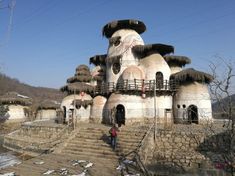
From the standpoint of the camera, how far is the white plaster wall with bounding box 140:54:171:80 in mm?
27609

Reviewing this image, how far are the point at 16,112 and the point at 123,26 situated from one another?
82.6 feet

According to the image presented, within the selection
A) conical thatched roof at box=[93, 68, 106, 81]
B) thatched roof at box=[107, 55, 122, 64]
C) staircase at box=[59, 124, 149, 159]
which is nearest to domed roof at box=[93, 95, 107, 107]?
conical thatched roof at box=[93, 68, 106, 81]

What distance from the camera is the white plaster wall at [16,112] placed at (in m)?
43.0

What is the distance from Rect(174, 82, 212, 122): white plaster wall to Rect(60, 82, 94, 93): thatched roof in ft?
33.6

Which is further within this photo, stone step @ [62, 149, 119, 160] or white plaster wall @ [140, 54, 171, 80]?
white plaster wall @ [140, 54, 171, 80]

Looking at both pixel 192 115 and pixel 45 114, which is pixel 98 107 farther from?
pixel 45 114

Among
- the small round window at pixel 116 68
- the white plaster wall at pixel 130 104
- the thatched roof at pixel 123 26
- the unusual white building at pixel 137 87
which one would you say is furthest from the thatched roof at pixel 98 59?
the white plaster wall at pixel 130 104

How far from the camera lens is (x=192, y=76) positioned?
25.3 m

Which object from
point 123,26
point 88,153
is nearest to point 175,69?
point 123,26

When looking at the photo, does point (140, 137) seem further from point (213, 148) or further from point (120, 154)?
point (213, 148)

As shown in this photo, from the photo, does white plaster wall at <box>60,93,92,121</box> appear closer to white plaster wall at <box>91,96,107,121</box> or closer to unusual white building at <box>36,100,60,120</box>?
white plaster wall at <box>91,96,107,121</box>

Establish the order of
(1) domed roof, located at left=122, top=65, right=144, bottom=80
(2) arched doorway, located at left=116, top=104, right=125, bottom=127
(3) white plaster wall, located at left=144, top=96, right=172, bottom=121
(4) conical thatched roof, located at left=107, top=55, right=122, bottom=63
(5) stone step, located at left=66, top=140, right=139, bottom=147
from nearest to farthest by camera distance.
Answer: (5) stone step, located at left=66, top=140, right=139, bottom=147 < (2) arched doorway, located at left=116, top=104, right=125, bottom=127 < (3) white plaster wall, located at left=144, top=96, right=172, bottom=121 < (1) domed roof, located at left=122, top=65, right=144, bottom=80 < (4) conical thatched roof, located at left=107, top=55, right=122, bottom=63

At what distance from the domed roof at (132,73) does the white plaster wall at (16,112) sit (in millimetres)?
25132

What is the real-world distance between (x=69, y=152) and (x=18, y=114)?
29294 millimetres
